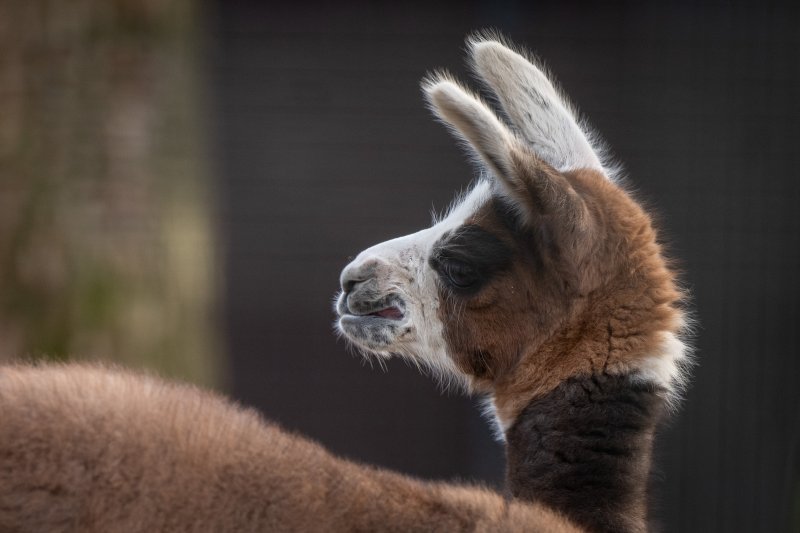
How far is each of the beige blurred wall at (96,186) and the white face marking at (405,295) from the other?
1731mm

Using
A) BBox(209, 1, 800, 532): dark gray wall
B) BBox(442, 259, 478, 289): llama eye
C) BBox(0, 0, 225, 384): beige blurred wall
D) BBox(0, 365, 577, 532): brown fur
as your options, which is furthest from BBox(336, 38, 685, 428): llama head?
BBox(209, 1, 800, 532): dark gray wall

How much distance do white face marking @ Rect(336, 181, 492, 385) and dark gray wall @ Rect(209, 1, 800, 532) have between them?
471 cm

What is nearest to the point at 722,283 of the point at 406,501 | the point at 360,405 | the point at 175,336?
the point at 360,405

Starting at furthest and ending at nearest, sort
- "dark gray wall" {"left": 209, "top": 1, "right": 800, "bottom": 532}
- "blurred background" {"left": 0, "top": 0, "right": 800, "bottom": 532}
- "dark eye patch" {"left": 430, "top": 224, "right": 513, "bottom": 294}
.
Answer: "dark gray wall" {"left": 209, "top": 1, "right": 800, "bottom": 532} → "blurred background" {"left": 0, "top": 0, "right": 800, "bottom": 532} → "dark eye patch" {"left": 430, "top": 224, "right": 513, "bottom": 294}

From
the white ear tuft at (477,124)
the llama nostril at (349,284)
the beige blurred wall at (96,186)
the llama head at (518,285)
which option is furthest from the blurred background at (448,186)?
the white ear tuft at (477,124)

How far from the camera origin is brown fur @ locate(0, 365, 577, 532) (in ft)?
6.45

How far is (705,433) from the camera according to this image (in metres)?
7.88

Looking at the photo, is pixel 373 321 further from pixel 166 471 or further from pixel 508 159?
pixel 166 471

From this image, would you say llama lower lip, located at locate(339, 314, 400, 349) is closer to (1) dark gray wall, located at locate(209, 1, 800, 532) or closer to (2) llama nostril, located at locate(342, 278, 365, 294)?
(2) llama nostril, located at locate(342, 278, 365, 294)

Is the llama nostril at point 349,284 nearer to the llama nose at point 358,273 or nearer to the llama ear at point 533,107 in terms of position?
the llama nose at point 358,273

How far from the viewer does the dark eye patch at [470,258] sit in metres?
3.28

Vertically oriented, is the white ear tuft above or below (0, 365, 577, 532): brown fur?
above

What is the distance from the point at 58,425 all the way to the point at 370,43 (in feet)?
22.4

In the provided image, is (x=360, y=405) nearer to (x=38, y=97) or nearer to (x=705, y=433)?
(x=705, y=433)
